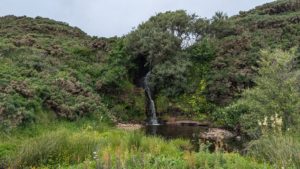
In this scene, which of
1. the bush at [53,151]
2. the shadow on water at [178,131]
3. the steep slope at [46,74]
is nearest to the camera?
the bush at [53,151]

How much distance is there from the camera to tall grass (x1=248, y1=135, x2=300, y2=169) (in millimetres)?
8570

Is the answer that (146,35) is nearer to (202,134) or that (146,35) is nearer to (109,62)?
(109,62)

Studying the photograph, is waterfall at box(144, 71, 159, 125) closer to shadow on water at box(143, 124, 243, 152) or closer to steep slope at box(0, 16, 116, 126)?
shadow on water at box(143, 124, 243, 152)

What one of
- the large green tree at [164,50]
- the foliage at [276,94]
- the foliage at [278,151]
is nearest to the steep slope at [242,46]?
the large green tree at [164,50]

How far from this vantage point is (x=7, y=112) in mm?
20656

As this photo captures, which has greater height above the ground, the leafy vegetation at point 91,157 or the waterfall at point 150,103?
the waterfall at point 150,103

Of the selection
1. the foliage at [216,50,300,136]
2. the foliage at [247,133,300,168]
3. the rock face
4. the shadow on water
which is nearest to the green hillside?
the foliage at [216,50,300,136]

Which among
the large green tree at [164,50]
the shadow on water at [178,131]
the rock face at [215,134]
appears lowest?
the rock face at [215,134]

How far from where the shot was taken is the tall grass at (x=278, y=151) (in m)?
8.57

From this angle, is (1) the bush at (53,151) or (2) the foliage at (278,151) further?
(1) the bush at (53,151)

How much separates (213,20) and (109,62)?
11.5 m

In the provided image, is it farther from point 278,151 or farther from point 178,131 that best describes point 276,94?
point 278,151

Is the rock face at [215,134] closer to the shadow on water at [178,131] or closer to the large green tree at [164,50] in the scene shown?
the shadow on water at [178,131]

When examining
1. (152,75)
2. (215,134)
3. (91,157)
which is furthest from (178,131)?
(91,157)
